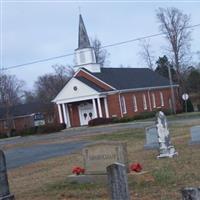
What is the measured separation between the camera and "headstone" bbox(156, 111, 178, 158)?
17.0m

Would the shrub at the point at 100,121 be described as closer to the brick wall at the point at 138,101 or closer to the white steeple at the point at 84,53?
the brick wall at the point at 138,101

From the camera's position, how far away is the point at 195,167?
13.3 metres

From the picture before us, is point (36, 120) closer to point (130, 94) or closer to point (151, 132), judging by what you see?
point (130, 94)

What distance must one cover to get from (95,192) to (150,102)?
61.0m

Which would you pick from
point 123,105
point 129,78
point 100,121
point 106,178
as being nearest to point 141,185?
point 106,178

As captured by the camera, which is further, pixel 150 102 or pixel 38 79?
pixel 38 79

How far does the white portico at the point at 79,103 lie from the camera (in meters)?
63.5

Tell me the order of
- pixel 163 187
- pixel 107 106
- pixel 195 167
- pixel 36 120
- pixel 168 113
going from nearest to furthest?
pixel 163 187 < pixel 195 167 < pixel 107 106 < pixel 168 113 < pixel 36 120

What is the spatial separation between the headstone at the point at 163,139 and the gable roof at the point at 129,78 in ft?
156

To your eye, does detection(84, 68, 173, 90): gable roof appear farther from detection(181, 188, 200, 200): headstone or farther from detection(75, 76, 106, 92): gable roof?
detection(181, 188, 200, 200): headstone

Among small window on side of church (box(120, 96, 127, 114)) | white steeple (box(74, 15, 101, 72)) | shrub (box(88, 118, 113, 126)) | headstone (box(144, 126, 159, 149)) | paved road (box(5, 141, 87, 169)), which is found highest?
white steeple (box(74, 15, 101, 72))

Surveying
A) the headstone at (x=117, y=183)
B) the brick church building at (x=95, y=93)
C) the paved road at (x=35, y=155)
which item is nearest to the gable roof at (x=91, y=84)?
the brick church building at (x=95, y=93)

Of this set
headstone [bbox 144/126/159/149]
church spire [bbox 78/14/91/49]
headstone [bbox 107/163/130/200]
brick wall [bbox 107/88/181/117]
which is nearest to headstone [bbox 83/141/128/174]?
headstone [bbox 107/163/130/200]

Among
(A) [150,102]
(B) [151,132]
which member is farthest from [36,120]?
(B) [151,132]
